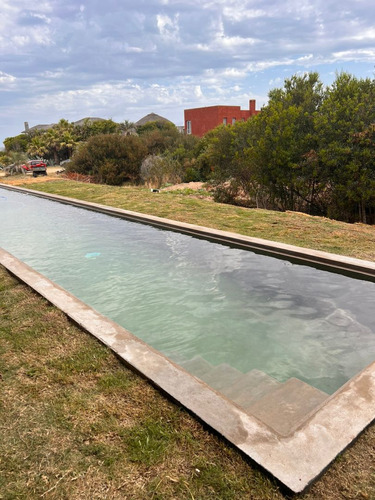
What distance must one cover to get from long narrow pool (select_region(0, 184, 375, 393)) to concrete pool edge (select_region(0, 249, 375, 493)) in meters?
0.67

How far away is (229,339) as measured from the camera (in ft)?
13.5

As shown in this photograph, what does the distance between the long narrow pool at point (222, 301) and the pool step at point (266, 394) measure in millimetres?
179

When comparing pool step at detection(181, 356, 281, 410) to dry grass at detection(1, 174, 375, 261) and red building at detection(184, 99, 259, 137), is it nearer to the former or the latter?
dry grass at detection(1, 174, 375, 261)

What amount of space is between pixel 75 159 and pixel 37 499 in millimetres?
26829

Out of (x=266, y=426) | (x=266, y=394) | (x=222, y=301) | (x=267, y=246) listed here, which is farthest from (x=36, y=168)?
(x=266, y=426)

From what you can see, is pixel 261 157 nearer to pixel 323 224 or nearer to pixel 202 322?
pixel 323 224

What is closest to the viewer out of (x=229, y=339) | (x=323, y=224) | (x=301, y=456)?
(x=301, y=456)

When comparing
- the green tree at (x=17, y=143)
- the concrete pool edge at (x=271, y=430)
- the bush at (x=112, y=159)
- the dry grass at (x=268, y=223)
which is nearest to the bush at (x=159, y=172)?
the bush at (x=112, y=159)

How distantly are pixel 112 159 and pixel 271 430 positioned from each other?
2401 cm

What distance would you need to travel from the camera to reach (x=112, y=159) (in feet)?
80.6

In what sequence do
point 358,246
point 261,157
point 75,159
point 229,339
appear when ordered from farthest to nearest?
point 75,159, point 261,157, point 358,246, point 229,339

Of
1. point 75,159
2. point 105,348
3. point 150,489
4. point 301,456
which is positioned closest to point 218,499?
point 150,489

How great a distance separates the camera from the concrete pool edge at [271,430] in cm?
201

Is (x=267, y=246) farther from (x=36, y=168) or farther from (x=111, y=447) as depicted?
(x=36, y=168)
